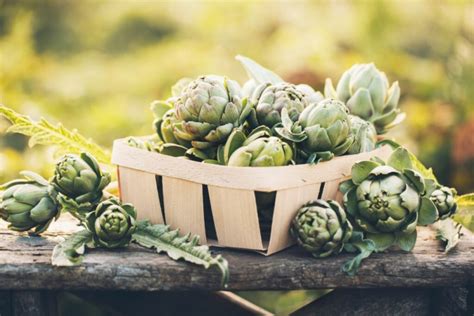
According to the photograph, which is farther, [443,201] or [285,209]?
[443,201]

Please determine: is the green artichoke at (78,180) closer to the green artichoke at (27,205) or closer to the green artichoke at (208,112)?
the green artichoke at (27,205)

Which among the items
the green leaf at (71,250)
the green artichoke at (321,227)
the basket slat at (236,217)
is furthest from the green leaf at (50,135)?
the green artichoke at (321,227)

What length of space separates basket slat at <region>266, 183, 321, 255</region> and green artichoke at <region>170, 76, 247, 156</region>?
0.15 meters

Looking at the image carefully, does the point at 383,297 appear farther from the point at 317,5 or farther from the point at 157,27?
the point at 157,27

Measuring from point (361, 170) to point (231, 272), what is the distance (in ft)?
0.93

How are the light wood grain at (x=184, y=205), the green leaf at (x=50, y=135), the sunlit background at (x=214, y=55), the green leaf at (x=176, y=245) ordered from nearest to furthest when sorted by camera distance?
the green leaf at (x=176, y=245) < the light wood grain at (x=184, y=205) < the green leaf at (x=50, y=135) < the sunlit background at (x=214, y=55)

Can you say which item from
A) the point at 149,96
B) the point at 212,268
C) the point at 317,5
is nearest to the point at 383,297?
the point at 212,268

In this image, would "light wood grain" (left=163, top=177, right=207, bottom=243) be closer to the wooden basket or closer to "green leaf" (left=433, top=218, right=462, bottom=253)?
the wooden basket

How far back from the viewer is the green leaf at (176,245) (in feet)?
3.18

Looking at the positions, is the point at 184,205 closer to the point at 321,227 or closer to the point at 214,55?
the point at 321,227

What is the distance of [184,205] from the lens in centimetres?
109

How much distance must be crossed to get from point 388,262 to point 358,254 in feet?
0.17

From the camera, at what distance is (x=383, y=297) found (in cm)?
115

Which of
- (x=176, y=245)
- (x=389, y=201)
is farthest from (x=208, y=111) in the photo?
(x=389, y=201)
